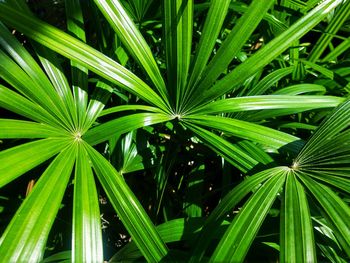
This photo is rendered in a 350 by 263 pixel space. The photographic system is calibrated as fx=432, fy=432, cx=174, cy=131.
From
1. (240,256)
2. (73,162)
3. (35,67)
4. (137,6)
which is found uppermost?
(137,6)

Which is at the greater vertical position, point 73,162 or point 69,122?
point 69,122

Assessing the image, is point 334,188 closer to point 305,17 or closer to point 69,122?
point 305,17

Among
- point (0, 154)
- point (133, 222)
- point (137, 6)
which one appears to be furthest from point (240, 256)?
point (137, 6)

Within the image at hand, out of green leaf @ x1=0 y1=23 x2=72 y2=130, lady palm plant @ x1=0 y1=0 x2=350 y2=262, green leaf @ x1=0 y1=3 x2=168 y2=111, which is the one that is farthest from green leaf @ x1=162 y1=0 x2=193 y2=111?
green leaf @ x1=0 y1=23 x2=72 y2=130

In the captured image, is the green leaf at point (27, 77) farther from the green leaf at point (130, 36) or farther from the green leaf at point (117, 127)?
the green leaf at point (130, 36)

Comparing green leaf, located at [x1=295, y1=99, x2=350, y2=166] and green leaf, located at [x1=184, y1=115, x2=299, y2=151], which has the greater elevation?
green leaf, located at [x1=184, y1=115, x2=299, y2=151]

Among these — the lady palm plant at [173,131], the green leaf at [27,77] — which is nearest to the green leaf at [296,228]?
the lady palm plant at [173,131]

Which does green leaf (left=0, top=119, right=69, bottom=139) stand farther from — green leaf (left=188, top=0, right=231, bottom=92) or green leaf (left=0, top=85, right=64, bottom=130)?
green leaf (left=188, top=0, right=231, bottom=92)
